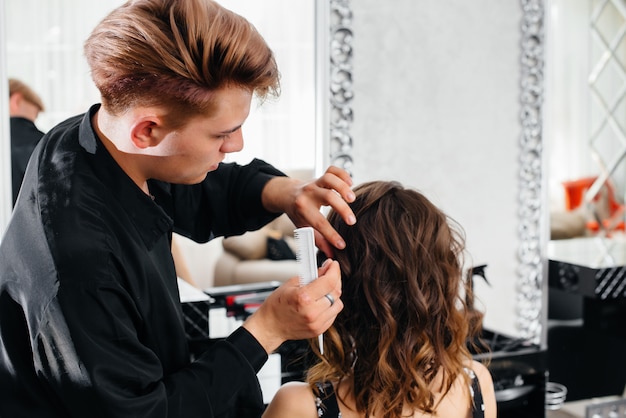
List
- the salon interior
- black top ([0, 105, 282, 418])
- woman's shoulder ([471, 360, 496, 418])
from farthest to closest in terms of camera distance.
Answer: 1. the salon interior
2. woman's shoulder ([471, 360, 496, 418])
3. black top ([0, 105, 282, 418])

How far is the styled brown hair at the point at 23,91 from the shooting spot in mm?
1781

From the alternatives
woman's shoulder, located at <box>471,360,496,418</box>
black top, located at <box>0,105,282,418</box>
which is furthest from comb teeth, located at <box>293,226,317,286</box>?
woman's shoulder, located at <box>471,360,496,418</box>

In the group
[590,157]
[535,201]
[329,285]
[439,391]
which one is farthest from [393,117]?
[329,285]

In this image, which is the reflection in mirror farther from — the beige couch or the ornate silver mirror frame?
the beige couch

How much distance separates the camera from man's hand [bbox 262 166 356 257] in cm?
116

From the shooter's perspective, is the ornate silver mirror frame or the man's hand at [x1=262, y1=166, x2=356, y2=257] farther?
the ornate silver mirror frame

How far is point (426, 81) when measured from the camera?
7.29 ft

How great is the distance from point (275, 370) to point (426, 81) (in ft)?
3.23

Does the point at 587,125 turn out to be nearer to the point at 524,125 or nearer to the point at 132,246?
the point at 524,125

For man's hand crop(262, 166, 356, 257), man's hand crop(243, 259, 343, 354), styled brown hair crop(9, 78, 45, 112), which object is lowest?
man's hand crop(243, 259, 343, 354)

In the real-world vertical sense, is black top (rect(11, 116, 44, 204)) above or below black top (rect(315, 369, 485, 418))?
above

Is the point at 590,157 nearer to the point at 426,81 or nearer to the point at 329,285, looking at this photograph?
the point at 426,81

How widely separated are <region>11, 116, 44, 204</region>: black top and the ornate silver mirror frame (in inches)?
30.0

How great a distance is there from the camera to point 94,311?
2.91 ft
